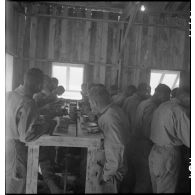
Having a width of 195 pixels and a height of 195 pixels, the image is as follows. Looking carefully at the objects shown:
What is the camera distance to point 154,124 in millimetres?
1666

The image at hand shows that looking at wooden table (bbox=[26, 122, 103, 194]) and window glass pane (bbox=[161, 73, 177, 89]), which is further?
window glass pane (bbox=[161, 73, 177, 89])

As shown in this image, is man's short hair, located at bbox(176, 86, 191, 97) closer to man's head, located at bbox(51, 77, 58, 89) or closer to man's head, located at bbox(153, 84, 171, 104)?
man's head, located at bbox(153, 84, 171, 104)

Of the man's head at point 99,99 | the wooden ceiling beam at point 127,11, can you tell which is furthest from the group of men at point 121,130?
the wooden ceiling beam at point 127,11

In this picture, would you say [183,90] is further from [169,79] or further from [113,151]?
[113,151]

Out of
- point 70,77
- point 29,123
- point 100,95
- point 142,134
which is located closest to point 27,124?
point 29,123

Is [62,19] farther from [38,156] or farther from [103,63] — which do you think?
[38,156]

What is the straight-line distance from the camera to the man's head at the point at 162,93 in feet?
5.37

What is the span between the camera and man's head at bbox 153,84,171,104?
5.37ft

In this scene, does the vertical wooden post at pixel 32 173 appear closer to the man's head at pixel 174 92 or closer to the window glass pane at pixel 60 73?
the window glass pane at pixel 60 73

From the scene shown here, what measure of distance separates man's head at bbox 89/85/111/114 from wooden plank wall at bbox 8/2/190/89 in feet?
0.20

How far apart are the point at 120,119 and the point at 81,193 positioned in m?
0.53

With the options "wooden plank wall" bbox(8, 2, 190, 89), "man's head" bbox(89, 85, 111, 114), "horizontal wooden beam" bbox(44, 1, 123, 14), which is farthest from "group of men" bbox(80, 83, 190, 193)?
"horizontal wooden beam" bbox(44, 1, 123, 14)

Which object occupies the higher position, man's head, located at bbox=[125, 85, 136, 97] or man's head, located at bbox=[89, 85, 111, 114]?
man's head, located at bbox=[125, 85, 136, 97]

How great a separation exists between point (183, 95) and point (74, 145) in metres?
0.79
